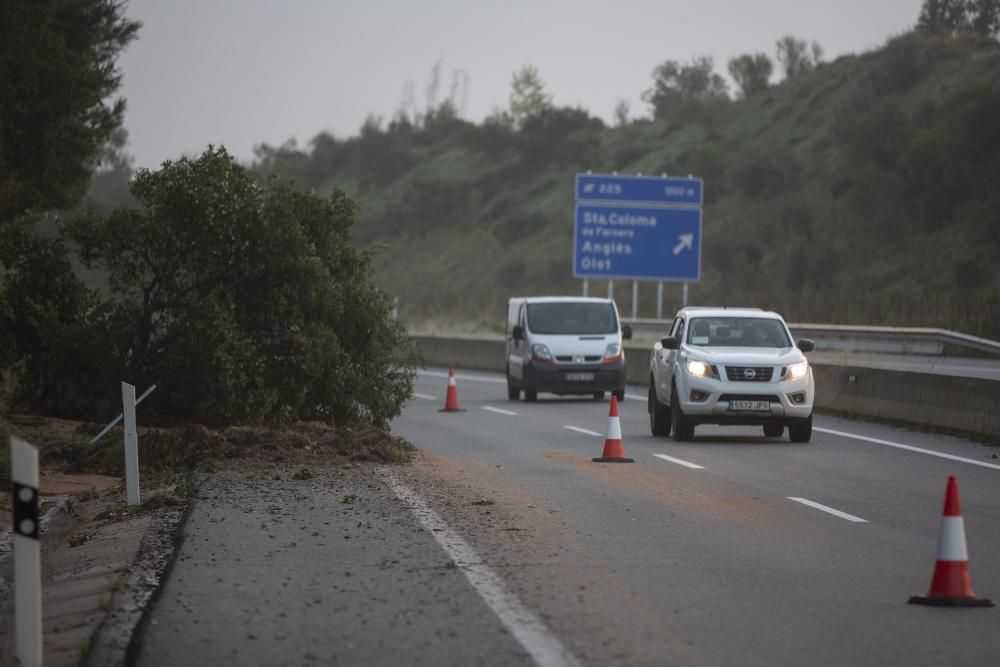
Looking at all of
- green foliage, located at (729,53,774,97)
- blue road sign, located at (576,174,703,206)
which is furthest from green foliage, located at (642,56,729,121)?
blue road sign, located at (576,174,703,206)

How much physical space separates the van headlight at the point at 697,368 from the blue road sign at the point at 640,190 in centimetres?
2435

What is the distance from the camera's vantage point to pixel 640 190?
144ft

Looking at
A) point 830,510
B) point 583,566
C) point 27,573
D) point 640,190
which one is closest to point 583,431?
point 830,510

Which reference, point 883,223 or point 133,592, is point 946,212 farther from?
point 133,592

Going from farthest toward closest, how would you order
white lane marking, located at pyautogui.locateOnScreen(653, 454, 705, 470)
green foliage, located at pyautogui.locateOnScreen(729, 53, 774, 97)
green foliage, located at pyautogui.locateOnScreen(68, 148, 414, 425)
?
1. green foliage, located at pyautogui.locateOnScreen(729, 53, 774, 97)
2. green foliage, located at pyautogui.locateOnScreen(68, 148, 414, 425)
3. white lane marking, located at pyautogui.locateOnScreen(653, 454, 705, 470)

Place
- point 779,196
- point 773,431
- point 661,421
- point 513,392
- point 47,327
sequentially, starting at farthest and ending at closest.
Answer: point 779,196, point 513,392, point 773,431, point 661,421, point 47,327

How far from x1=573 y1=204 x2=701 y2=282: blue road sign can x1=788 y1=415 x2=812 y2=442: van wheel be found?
77.9ft

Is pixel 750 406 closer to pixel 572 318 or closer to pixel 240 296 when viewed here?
pixel 240 296

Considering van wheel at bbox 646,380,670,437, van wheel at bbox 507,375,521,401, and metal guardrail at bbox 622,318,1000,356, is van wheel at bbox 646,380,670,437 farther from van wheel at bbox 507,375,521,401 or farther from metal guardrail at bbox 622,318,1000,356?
metal guardrail at bbox 622,318,1000,356

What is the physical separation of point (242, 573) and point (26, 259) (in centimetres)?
1187

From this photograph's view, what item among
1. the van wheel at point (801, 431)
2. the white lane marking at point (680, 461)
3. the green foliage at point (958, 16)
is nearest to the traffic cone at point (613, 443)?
the white lane marking at point (680, 461)

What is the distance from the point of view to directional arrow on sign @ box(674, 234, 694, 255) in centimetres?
4375

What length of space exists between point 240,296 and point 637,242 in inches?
996

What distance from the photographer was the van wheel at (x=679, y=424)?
19.9 m
